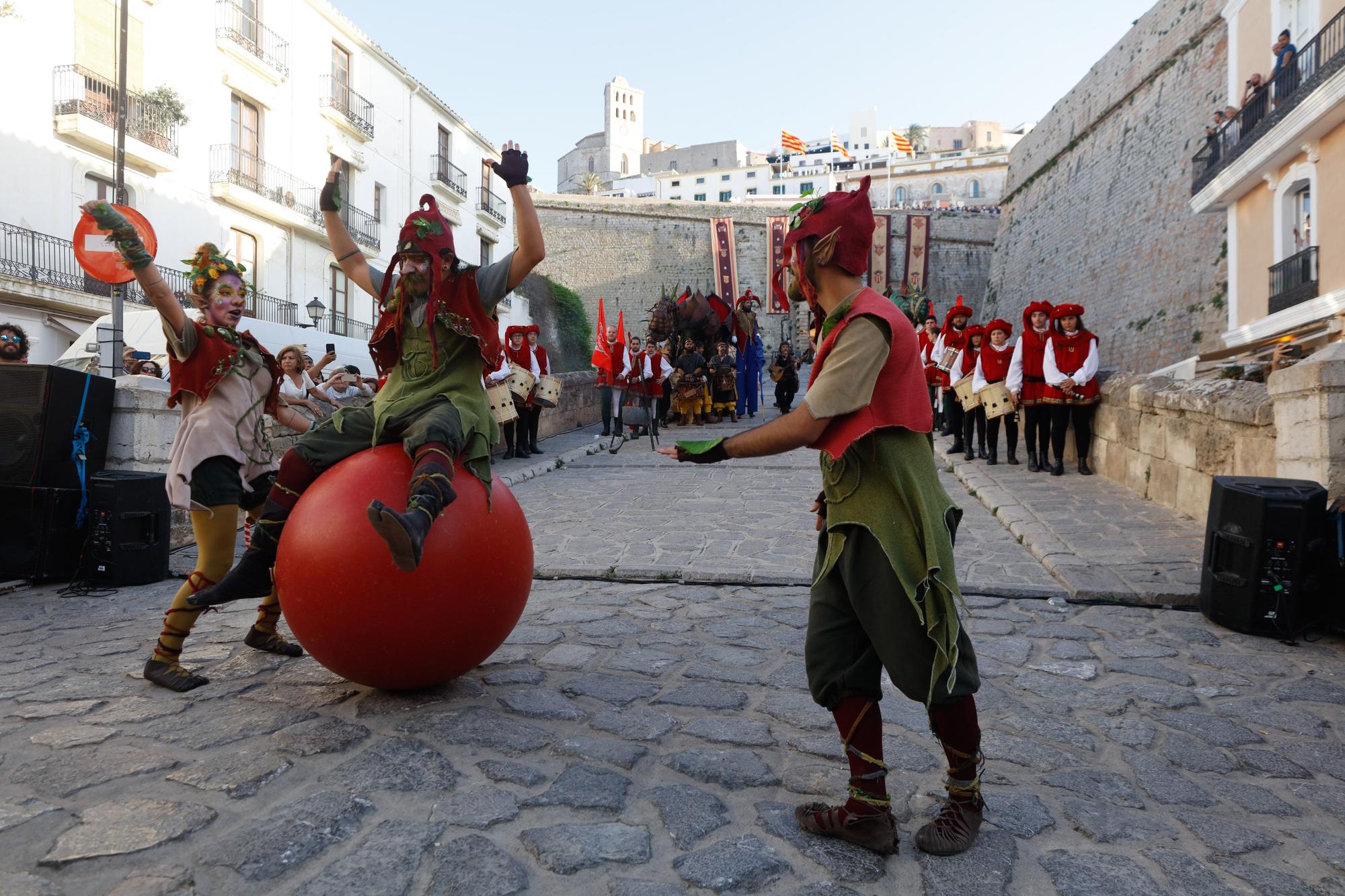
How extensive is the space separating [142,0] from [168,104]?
230cm

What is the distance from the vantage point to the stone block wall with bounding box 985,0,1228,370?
2362 centimetres

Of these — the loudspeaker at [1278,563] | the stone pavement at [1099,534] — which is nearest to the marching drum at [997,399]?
the stone pavement at [1099,534]

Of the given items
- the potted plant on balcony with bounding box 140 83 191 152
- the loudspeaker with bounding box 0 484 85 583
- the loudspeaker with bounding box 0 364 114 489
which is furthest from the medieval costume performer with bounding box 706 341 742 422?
the loudspeaker with bounding box 0 484 85 583

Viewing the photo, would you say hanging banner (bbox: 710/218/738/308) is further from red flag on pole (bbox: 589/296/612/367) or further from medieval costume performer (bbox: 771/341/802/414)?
red flag on pole (bbox: 589/296/612/367)

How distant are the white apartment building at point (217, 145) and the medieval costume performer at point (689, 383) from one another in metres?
10.2

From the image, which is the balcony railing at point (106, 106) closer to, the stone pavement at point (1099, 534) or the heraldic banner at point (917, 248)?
the stone pavement at point (1099, 534)

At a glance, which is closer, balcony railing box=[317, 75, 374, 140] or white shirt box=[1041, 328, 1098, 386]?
white shirt box=[1041, 328, 1098, 386]

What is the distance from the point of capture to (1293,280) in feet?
58.5

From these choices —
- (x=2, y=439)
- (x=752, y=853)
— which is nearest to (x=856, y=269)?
(x=752, y=853)

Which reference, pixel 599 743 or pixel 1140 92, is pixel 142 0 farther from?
pixel 1140 92

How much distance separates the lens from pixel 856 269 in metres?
2.61

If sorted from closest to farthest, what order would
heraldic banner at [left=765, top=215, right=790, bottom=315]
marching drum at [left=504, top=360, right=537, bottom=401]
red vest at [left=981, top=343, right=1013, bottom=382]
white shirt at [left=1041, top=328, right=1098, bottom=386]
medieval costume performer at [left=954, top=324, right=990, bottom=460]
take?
white shirt at [left=1041, top=328, right=1098, bottom=386] < red vest at [left=981, top=343, right=1013, bottom=382] < medieval costume performer at [left=954, top=324, right=990, bottom=460] < marching drum at [left=504, top=360, right=537, bottom=401] < heraldic banner at [left=765, top=215, right=790, bottom=315]

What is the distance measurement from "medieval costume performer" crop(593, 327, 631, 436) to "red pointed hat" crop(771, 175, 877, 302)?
13.0 m

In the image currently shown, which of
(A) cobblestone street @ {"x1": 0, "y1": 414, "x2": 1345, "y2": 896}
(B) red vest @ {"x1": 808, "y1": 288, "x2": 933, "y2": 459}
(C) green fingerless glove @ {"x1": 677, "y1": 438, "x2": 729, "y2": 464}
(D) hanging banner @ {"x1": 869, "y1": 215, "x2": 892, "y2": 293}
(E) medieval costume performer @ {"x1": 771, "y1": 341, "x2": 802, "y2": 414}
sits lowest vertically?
(A) cobblestone street @ {"x1": 0, "y1": 414, "x2": 1345, "y2": 896}
